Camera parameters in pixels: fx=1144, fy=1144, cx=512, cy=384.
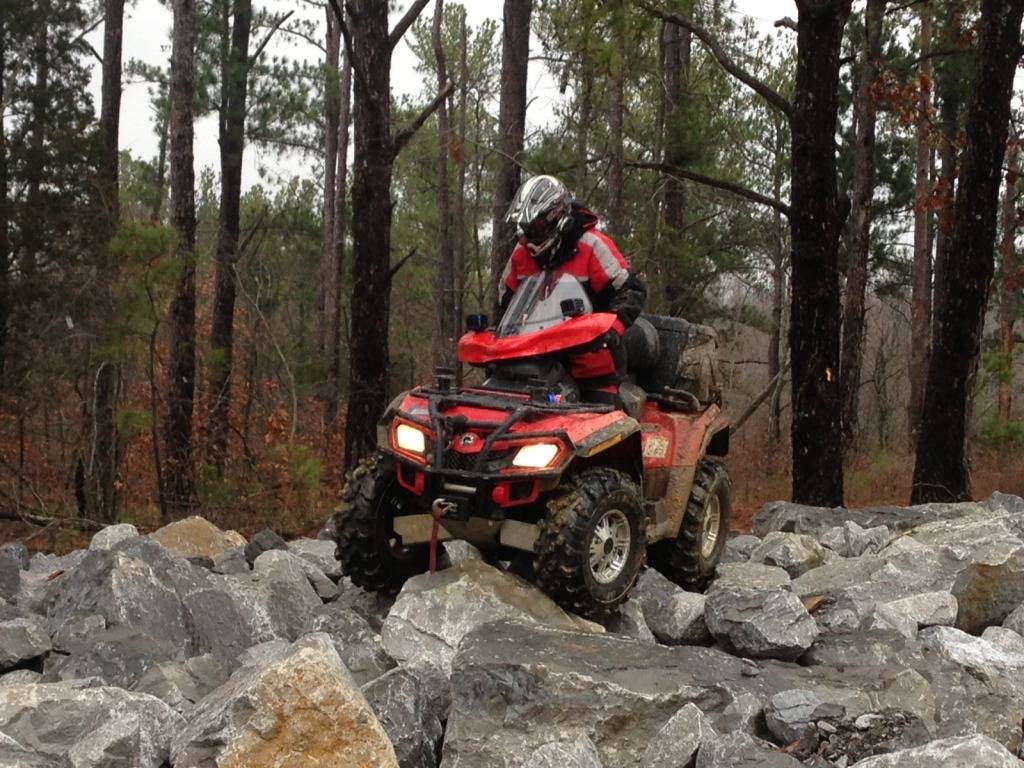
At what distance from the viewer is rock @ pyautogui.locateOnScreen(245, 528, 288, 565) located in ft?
21.6

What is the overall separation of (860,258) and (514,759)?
13.2 meters

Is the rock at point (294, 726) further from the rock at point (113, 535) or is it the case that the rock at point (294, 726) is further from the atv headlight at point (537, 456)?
the rock at point (113, 535)

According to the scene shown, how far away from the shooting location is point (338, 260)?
23688mm

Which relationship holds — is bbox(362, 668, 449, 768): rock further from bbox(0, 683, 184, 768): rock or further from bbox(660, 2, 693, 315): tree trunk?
bbox(660, 2, 693, 315): tree trunk

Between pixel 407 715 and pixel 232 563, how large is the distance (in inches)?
106

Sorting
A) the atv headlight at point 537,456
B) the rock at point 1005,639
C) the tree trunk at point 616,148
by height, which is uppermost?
the tree trunk at point 616,148

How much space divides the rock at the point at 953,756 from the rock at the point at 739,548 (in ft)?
12.2

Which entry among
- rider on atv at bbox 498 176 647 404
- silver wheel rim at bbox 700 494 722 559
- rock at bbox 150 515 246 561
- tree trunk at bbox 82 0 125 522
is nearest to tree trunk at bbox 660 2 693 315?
tree trunk at bbox 82 0 125 522

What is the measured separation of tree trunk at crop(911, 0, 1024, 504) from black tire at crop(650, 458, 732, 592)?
5.58 m

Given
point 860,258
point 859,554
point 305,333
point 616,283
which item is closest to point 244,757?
point 616,283

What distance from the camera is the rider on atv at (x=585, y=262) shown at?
6023mm

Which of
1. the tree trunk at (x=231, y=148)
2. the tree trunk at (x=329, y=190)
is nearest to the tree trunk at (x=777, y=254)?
the tree trunk at (x=329, y=190)

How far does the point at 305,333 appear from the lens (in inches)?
1184

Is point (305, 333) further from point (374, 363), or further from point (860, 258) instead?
point (374, 363)
